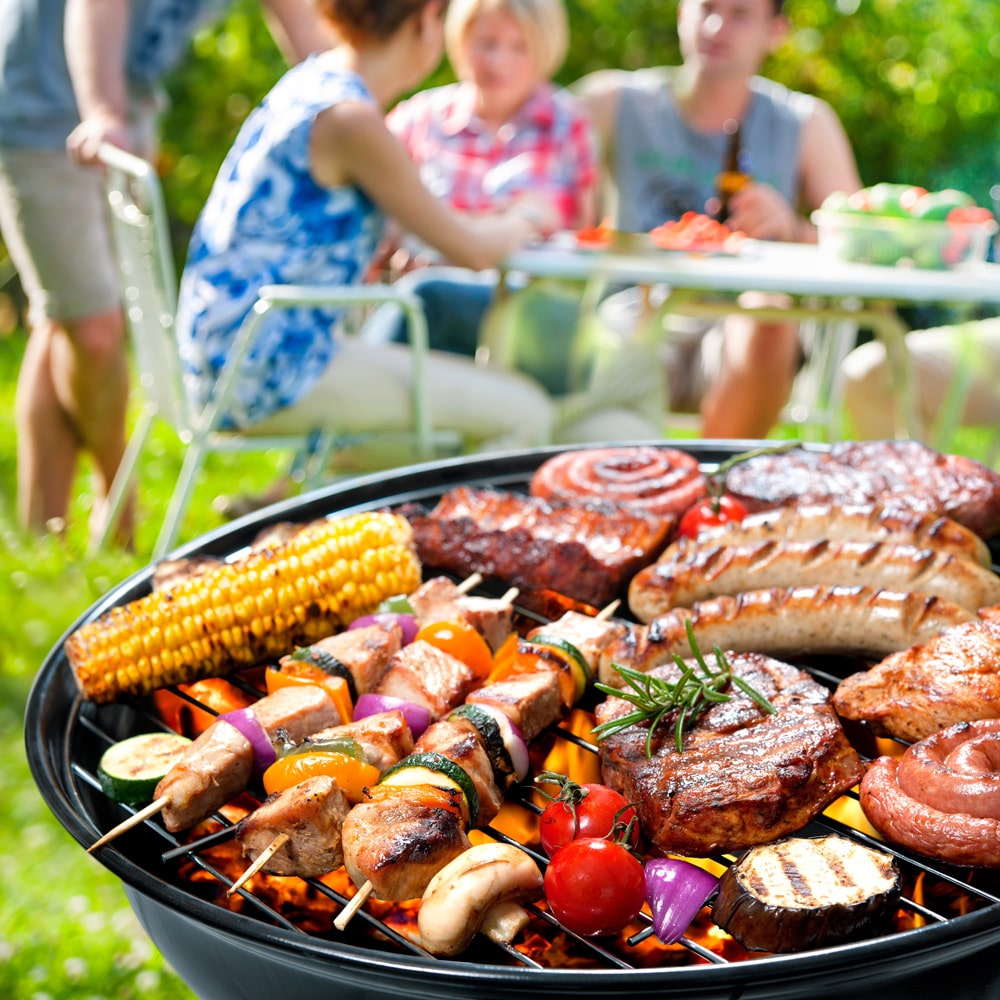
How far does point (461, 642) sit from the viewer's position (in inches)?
89.7

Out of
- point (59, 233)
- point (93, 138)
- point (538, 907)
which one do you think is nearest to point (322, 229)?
point (93, 138)

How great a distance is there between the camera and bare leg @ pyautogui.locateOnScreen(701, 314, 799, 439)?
608cm

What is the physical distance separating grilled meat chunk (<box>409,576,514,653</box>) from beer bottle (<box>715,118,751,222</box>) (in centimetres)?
375

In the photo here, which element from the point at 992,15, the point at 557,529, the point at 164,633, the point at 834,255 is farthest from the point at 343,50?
the point at 992,15

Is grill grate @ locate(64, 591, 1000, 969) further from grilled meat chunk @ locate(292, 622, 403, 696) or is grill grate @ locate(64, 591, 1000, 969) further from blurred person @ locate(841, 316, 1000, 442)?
blurred person @ locate(841, 316, 1000, 442)

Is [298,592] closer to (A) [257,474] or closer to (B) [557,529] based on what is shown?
(B) [557,529]

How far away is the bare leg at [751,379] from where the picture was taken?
6.08m

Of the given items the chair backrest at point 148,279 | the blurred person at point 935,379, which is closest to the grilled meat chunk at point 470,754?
the chair backrest at point 148,279

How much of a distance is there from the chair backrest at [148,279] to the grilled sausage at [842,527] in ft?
8.57

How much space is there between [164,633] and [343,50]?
3.11m

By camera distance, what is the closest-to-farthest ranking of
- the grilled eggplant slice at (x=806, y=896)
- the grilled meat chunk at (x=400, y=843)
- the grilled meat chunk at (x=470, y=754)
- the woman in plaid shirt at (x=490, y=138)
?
the grilled eggplant slice at (x=806, y=896)
the grilled meat chunk at (x=400, y=843)
the grilled meat chunk at (x=470, y=754)
the woman in plaid shirt at (x=490, y=138)

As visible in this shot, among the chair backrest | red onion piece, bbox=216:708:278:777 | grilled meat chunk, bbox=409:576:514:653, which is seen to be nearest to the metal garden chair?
the chair backrest

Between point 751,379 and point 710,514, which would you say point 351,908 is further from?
point 751,379

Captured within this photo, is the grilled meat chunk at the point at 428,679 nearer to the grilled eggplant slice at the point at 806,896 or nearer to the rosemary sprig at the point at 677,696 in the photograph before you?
the rosemary sprig at the point at 677,696
